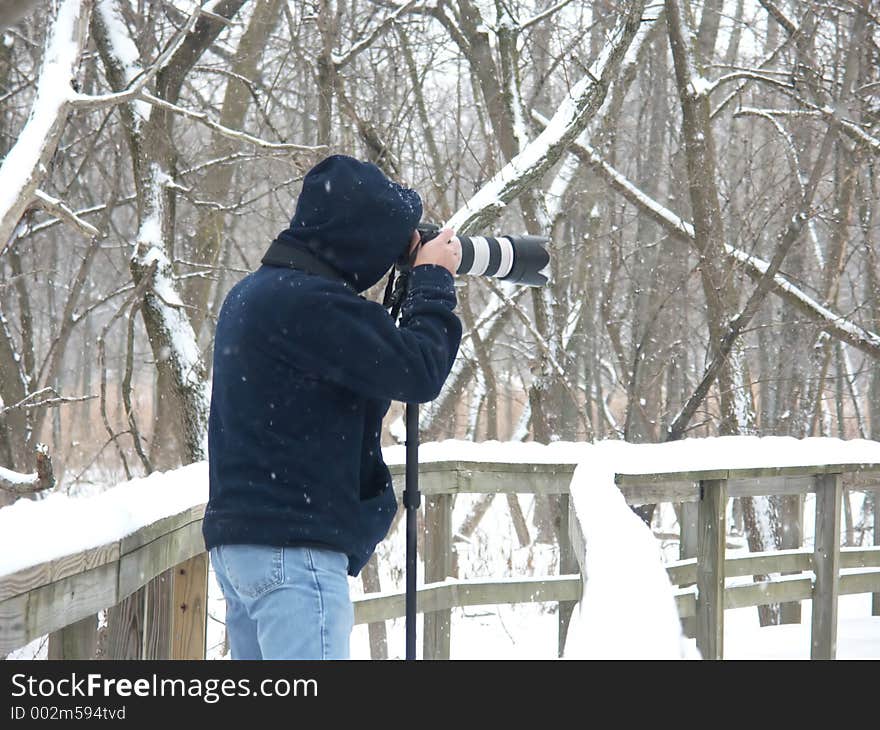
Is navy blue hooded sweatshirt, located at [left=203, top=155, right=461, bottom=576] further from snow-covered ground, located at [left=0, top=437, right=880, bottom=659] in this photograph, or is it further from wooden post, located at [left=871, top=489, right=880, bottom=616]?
wooden post, located at [left=871, top=489, right=880, bottom=616]

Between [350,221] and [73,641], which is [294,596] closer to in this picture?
[73,641]

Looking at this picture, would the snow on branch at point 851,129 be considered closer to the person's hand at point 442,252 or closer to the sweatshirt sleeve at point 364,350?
the person's hand at point 442,252

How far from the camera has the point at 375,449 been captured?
192 cm

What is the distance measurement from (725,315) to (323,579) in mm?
5508

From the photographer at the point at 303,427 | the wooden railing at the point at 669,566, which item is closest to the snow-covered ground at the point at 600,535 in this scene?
the wooden railing at the point at 669,566

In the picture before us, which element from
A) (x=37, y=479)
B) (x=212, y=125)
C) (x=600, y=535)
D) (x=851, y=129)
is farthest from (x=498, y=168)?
(x=600, y=535)

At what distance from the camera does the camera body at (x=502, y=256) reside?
2.24 meters

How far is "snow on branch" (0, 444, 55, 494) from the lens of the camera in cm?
240

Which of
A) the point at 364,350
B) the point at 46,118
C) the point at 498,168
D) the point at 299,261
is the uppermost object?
the point at 498,168

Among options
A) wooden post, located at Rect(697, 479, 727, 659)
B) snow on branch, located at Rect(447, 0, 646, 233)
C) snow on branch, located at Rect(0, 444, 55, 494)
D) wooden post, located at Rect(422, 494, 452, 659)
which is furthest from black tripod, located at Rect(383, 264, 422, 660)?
snow on branch, located at Rect(447, 0, 646, 233)

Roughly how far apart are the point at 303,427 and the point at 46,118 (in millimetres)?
2382

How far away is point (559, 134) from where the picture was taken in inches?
214
